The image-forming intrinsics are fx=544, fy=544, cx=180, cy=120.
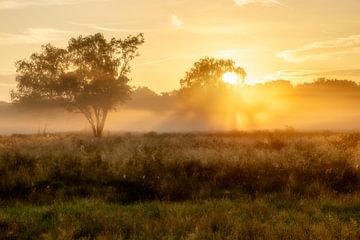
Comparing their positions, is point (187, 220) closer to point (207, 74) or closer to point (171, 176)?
point (171, 176)

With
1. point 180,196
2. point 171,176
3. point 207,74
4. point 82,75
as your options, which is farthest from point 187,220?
point 207,74

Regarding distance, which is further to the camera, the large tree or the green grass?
the large tree

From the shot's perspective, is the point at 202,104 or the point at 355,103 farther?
the point at 355,103

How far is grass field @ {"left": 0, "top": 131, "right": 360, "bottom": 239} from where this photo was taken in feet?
34.1

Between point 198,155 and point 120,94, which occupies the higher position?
point 120,94

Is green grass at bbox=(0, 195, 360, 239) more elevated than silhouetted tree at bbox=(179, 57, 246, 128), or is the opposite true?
silhouetted tree at bbox=(179, 57, 246, 128)

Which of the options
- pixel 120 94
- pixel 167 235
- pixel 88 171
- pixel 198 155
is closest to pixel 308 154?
pixel 198 155

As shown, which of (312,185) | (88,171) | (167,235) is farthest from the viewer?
(88,171)

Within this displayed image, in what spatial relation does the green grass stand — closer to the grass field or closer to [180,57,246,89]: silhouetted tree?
the grass field

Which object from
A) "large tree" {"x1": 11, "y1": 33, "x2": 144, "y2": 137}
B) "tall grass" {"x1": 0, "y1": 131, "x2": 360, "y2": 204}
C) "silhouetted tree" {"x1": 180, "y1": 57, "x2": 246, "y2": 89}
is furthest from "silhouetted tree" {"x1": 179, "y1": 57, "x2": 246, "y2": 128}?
"tall grass" {"x1": 0, "y1": 131, "x2": 360, "y2": 204}

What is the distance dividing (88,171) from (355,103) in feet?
377

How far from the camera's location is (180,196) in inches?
554

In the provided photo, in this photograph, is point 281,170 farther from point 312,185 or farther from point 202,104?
point 202,104

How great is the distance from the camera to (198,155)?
17.6 m
